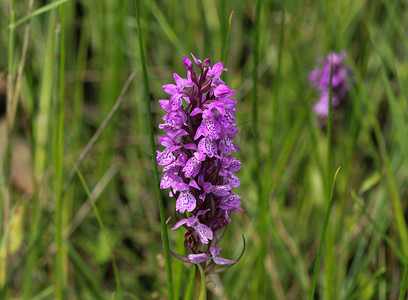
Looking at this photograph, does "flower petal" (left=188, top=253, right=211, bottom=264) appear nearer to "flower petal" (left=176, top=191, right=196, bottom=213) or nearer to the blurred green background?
"flower petal" (left=176, top=191, right=196, bottom=213)

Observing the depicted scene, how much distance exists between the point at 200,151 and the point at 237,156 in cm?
160

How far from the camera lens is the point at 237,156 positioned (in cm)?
254

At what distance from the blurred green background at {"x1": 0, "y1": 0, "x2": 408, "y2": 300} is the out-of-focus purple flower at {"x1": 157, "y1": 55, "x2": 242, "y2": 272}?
54 centimetres

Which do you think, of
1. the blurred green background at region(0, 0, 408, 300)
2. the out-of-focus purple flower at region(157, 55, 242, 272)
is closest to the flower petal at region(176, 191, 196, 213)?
the out-of-focus purple flower at region(157, 55, 242, 272)

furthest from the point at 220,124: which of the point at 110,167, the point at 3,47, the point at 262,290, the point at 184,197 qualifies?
the point at 3,47

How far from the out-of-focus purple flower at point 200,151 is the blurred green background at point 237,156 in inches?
21.1

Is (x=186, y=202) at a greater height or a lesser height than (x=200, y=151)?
lesser

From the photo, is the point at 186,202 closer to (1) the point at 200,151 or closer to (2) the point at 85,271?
(1) the point at 200,151

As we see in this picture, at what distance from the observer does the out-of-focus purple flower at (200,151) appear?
3.23ft

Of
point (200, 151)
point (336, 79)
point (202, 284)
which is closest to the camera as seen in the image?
point (200, 151)

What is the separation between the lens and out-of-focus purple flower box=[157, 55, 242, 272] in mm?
985

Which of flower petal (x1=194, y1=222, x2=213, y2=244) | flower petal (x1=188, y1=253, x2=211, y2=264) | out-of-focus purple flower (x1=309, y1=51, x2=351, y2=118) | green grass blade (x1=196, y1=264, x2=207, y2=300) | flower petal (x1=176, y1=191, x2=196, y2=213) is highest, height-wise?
out-of-focus purple flower (x1=309, y1=51, x2=351, y2=118)

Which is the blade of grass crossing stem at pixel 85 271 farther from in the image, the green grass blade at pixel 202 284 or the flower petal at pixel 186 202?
the flower petal at pixel 186 202

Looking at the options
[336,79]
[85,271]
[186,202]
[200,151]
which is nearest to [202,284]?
[186,202]
